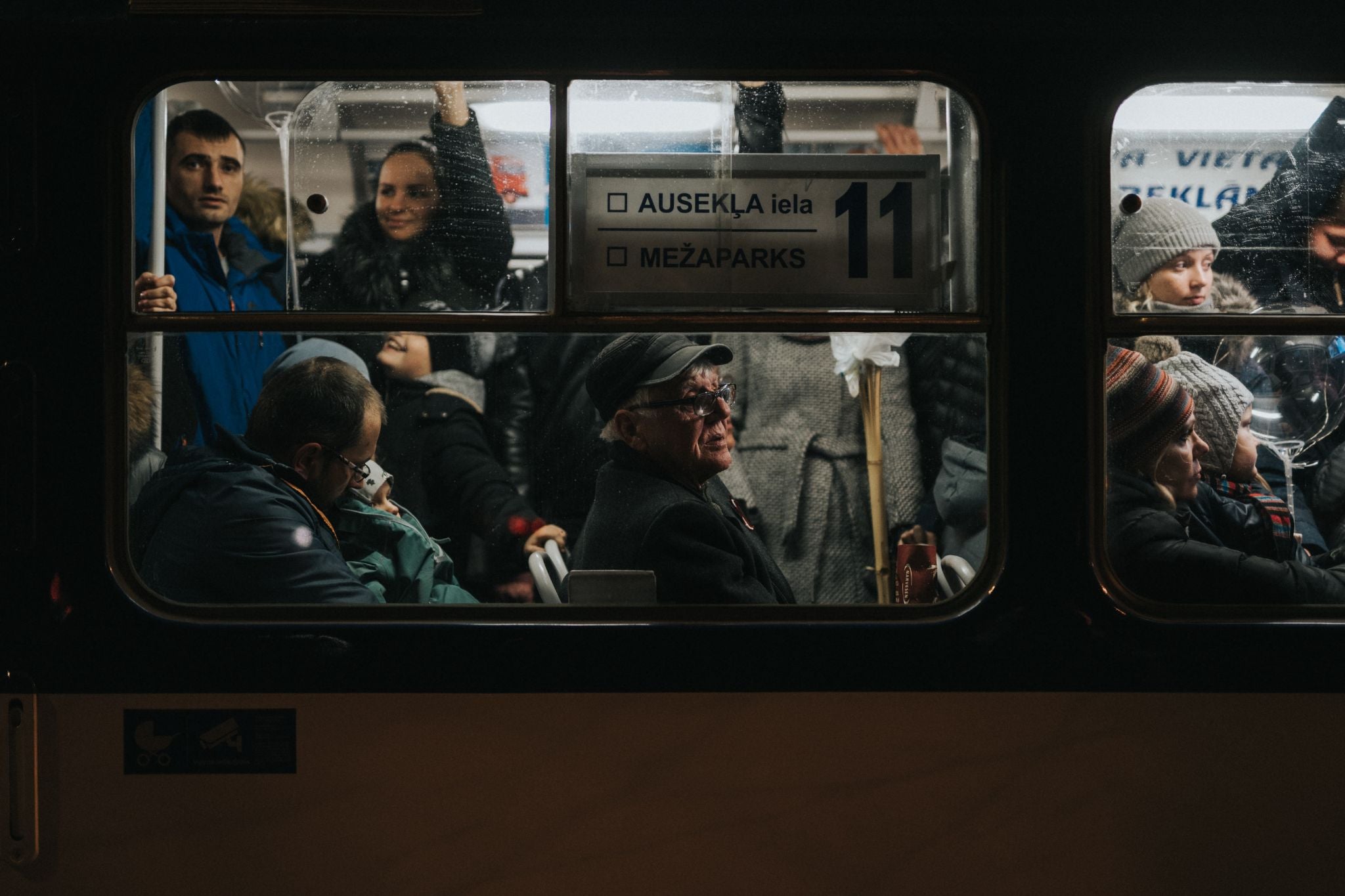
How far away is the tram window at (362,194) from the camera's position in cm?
202

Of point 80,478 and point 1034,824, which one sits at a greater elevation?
point 80,478

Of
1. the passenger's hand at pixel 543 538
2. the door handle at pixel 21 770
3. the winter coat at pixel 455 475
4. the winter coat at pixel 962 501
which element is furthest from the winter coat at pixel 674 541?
the door handle at pixel 21 770

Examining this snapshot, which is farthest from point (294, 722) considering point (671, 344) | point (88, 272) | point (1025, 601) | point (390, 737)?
point (1025, 601)

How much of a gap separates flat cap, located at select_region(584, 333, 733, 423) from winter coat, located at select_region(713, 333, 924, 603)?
0.21 feet

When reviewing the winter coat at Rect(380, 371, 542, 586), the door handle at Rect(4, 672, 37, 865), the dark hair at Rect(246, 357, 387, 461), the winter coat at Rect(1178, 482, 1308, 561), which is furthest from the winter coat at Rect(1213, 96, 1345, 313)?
the door handle at Rect(4, 672, 37, 865)

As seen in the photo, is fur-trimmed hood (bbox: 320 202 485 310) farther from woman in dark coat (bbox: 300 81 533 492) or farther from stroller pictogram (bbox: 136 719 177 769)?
stroller pictogram (bbox: 136 719 177 769)

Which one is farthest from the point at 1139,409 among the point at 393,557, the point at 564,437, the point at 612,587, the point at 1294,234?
the point at 393,557

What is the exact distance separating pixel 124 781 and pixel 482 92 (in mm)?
1424

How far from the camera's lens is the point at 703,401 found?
2.21 meters

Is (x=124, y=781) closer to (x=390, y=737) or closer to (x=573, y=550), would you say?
(x=390, y=737)

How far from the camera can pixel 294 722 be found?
6.06ft

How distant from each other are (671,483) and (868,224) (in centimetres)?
66

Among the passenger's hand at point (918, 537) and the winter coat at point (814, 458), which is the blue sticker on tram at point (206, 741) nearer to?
the winter coat at point (814, 458)

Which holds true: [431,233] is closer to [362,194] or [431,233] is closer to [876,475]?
[362,194]
